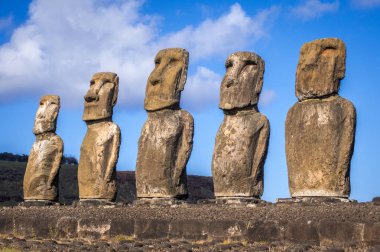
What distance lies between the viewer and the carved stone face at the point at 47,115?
19.0m

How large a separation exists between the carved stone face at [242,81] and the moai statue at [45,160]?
5.71m

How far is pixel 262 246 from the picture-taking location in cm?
1089

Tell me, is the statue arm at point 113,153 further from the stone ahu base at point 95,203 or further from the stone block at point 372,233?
the stone block at point 372,233

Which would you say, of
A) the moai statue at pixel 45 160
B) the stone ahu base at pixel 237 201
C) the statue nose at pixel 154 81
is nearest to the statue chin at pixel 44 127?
the moai statue at pixel 45 160

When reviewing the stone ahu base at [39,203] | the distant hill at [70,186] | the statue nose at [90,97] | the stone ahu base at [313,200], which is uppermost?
the statue nose at [90,97]

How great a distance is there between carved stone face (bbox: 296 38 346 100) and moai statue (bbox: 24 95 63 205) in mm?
7326

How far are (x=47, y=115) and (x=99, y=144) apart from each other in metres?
2.63

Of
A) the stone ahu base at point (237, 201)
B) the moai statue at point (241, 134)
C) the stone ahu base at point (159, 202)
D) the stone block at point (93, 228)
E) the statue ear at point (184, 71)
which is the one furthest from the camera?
the statue ear at point (184, 71)

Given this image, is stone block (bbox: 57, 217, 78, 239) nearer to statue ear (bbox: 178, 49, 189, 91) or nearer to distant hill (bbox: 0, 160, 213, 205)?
statue ear (bbox: 178, 49, 189, 91)

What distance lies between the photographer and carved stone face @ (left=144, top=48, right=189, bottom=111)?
51.6ft

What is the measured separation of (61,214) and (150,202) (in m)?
1.90

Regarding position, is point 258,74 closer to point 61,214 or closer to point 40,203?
point 61,214

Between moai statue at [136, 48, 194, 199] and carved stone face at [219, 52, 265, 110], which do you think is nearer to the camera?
carved stone face at [219, 52, 265, 110]

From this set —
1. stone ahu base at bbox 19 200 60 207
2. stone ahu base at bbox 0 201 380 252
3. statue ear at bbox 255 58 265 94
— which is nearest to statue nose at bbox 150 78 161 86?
statue ear at bbox 255 58 265 94
